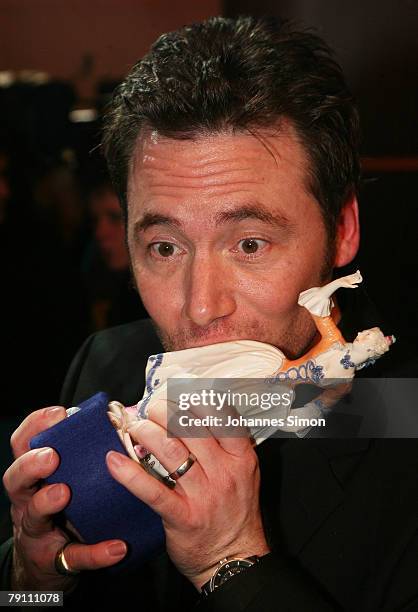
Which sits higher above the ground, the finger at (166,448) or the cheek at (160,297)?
the cheek at (160,297)

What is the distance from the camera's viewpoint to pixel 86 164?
1647 millimetres

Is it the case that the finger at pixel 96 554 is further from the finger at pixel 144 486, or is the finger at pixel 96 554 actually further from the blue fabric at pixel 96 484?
the finger at pixel 144 486

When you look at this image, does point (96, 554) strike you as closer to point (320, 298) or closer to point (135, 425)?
point (135, 425)

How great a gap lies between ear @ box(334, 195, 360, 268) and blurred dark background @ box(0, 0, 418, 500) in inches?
7.2

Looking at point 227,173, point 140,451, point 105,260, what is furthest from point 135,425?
point 105,260

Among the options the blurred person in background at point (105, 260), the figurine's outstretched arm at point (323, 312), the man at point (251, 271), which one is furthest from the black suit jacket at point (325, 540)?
the blurred person in background at point (105, 260)

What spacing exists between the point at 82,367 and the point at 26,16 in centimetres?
78

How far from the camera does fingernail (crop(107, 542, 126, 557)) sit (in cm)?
100

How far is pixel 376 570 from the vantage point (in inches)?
42.8

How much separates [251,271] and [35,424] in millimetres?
393

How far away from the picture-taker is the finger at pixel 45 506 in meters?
0.97

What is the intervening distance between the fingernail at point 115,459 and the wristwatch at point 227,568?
19 cm

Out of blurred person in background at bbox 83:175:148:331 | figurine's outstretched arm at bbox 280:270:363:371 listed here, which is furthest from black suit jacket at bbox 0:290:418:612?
blurred person in background at bbox 83:175:148:331

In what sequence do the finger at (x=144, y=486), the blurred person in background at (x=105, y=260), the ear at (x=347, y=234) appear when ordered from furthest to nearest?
the blurred person in background at (x=105, y=260) < the ear at (x=347, y=234) < the finger at (x=144, y=486)
